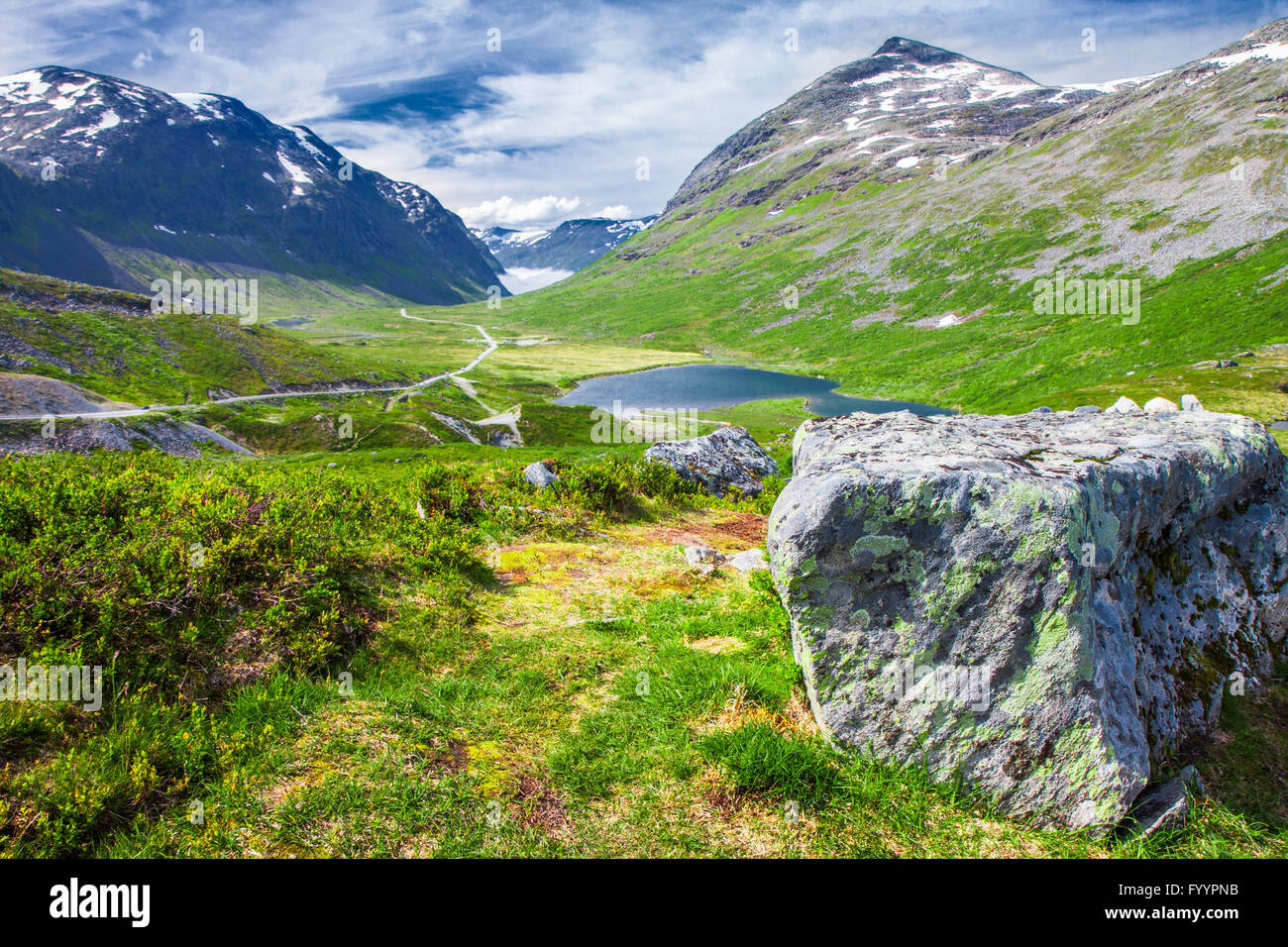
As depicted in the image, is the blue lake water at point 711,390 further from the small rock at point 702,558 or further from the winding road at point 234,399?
the small rock at point 702,558

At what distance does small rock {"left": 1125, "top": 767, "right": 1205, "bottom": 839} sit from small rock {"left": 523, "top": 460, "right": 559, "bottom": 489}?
13590 mm

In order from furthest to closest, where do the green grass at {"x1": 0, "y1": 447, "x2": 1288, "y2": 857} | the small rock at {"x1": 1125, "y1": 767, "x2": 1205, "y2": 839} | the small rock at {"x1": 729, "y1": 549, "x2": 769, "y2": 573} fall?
the small rock at {"x1": 729, "y1": 549, "x2": 769, "y2": 573}
the small rock at {"x1": 1125, "y1": 767, "x2": 1205, "y2": 839}
the green grass at {"x1": 0, "y1": 447, "x2": 1288, "y2": 857}

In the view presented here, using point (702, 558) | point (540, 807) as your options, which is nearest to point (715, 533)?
point (702, 558)

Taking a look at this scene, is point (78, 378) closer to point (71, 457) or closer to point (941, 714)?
point (71, 457)

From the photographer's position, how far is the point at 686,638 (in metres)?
8.95

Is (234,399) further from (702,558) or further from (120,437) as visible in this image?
(702,558)

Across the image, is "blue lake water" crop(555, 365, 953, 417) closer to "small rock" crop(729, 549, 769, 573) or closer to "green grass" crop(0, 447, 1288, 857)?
"small rock" crop(729, 549, 769, 573)

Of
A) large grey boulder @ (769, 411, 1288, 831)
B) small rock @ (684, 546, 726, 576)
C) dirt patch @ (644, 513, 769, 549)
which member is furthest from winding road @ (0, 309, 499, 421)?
large grey boulder @ (769, 411, 1288, 831)

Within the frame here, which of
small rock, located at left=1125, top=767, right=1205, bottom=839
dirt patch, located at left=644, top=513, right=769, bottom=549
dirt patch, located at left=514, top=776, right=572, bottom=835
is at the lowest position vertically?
small rock, located at left=1125, top=767, right=1205, bottom=839

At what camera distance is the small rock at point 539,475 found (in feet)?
56.4

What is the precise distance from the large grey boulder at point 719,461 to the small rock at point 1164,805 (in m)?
16.0

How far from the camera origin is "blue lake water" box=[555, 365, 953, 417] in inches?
4980

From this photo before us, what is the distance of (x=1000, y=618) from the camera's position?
582cm

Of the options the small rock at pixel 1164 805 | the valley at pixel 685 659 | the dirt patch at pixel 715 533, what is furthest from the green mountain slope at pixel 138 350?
the small rock at pixel 1164 805
